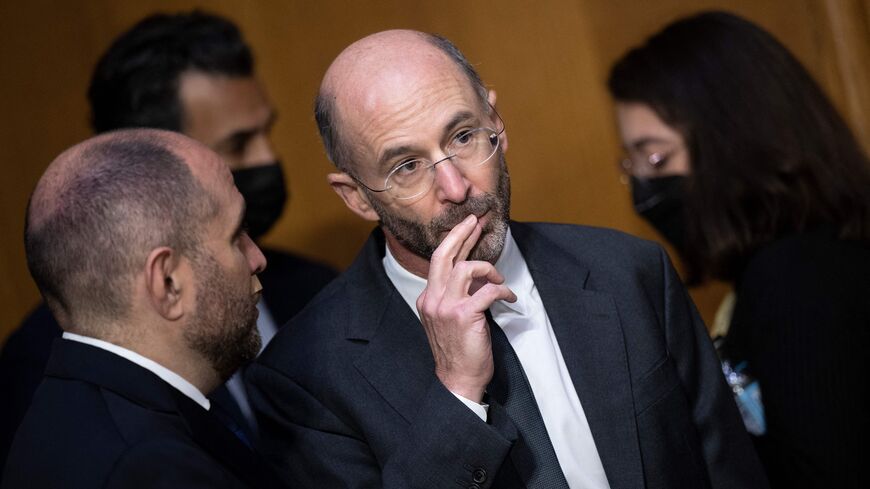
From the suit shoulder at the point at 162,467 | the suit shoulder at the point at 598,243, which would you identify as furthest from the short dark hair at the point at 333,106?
the suit shoulder at the point at 162,467

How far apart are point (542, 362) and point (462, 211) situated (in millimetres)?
323

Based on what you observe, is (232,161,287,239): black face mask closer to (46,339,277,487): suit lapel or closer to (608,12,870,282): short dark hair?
(608,12,870,282): short dark hair

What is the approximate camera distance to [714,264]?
2604mm

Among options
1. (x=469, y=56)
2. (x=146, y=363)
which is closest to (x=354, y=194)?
(x=146, y=363)

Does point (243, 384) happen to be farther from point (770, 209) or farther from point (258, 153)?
point (770, 209)

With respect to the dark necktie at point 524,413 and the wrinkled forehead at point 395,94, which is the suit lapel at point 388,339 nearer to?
the dark necktie at point 524,413

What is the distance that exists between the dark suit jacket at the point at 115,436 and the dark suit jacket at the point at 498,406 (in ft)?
0.58

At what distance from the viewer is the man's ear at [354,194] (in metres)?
2.00

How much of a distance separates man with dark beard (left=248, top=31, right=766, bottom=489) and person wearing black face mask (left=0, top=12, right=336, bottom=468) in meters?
0.98

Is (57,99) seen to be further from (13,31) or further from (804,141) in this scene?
(804,141)

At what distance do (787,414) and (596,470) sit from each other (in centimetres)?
63

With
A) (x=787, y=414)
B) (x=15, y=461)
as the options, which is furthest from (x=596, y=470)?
(x=15, y=461)

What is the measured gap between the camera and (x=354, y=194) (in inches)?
79.4

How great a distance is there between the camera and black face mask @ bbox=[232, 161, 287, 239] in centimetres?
298
